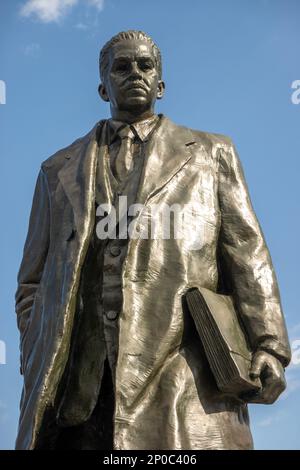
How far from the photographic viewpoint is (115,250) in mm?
7195

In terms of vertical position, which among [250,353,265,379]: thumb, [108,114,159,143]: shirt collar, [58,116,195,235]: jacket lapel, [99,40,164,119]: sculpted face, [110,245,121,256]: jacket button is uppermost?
[99,40,164,119]: sculpted face

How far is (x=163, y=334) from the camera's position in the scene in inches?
269

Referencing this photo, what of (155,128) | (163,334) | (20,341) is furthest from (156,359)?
(155,128)

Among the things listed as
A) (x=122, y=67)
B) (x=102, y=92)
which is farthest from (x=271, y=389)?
(x=102, y=92)

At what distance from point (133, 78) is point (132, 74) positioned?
3cm

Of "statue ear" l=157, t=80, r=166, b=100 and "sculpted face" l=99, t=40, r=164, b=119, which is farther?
"statue ear" l=157, t=80, r=166, b=100

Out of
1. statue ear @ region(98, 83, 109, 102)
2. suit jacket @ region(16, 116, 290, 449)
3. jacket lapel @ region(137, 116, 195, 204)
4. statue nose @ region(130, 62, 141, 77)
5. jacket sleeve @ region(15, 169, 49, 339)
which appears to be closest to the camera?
suit jacket @ region(16, 116, 290, 449)

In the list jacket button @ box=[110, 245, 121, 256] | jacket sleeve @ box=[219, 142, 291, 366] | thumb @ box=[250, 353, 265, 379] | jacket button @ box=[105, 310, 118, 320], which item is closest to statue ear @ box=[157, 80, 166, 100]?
jacket sleeve @ box=[219, 142, 291, 366]

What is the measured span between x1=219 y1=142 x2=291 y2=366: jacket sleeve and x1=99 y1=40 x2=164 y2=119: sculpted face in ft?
2.23

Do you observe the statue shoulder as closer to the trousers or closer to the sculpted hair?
the sculpted hair

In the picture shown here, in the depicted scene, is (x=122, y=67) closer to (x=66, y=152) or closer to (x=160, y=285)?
(x=66, y=152)

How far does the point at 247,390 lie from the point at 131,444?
2.67ft

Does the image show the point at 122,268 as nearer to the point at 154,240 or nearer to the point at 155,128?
the point at 154,240

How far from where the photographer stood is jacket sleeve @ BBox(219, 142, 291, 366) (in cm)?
704
